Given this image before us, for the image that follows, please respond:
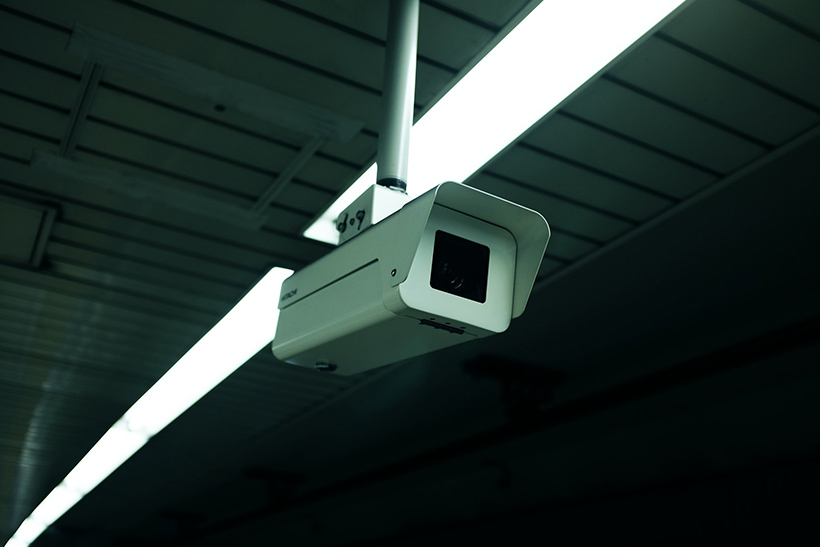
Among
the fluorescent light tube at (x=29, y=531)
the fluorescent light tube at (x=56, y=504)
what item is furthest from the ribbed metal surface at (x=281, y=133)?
the fluorescent light tube at (x=29, y=531)

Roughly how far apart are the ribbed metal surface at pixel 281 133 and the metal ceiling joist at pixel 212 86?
1.1 inches

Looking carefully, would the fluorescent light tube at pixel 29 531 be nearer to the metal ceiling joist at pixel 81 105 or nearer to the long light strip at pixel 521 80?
the metal ceiling joist at pixel 81 105

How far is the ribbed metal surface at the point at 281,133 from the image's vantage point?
2314 millimetres

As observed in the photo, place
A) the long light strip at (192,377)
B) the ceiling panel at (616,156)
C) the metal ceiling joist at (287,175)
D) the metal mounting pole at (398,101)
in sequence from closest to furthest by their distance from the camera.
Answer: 1. the metal mounting pole at (398,101)
2. the ceiling panel at (616,156)
3. the metal ceiling joist at (287,175)
4. the long light strip at (192,377)

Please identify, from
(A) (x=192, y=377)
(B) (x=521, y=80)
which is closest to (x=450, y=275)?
(B) (x=521, y=80)

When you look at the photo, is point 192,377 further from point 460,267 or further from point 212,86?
point 460,267

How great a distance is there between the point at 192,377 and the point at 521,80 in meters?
3.36

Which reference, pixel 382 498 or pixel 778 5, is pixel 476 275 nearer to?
pixel 778 5

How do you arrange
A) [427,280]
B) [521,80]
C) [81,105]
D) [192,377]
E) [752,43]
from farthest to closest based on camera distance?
[192,377] < [81,105] < [521,80] < [752,43] < [427,280]

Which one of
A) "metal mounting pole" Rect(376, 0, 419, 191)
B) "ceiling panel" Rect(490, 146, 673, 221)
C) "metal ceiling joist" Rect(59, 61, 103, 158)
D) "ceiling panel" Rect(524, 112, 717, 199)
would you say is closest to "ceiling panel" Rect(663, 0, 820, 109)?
"ceiling panel" Rect(524, 112, 717, 199)

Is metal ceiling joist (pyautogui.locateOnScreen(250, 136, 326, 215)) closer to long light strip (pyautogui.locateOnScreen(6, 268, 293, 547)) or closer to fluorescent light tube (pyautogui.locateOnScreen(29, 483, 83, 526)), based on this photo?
long light strip (pyautogui.locateOnScreen(6, 268, 293, 547))

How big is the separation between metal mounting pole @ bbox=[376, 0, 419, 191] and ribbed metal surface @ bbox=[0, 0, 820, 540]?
A: 24 cm

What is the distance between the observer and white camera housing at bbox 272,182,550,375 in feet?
5.08

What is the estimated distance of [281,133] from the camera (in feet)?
9.13
